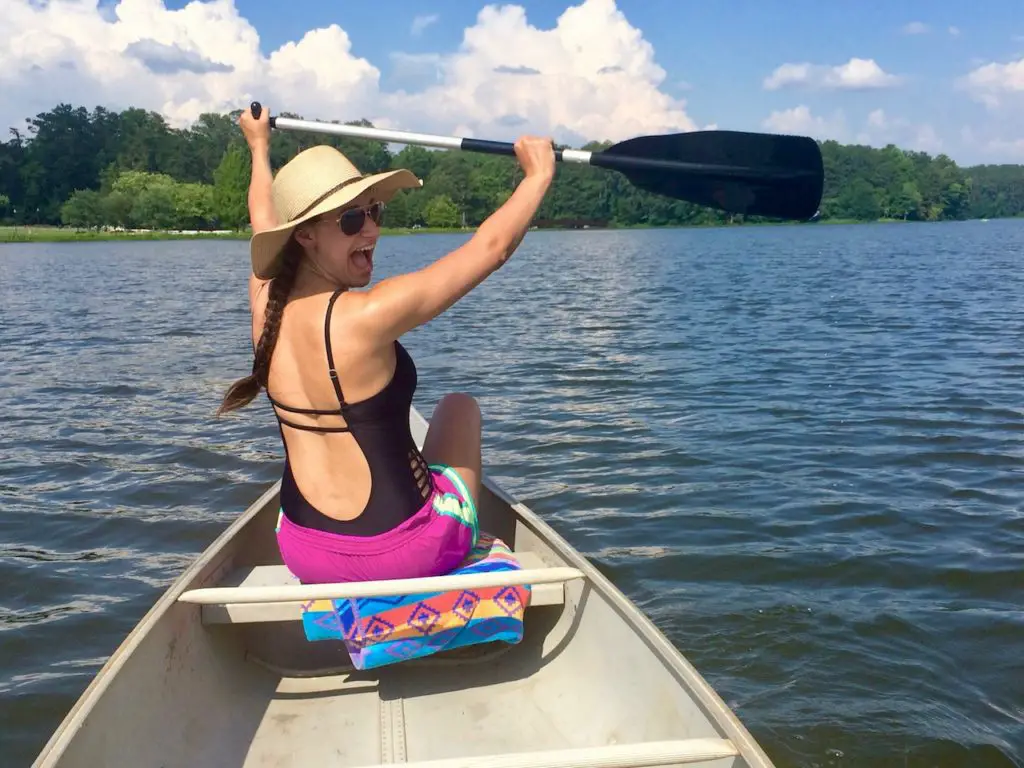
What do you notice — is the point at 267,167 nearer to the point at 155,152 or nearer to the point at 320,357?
the point at 320,357

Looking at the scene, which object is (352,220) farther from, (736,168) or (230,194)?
(230,194)

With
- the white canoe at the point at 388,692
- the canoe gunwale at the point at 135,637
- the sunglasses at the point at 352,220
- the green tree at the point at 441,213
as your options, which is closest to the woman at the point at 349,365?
the sunglasses at the point at 352,220

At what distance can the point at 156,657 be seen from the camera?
144 inches

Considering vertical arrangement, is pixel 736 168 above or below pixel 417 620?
above

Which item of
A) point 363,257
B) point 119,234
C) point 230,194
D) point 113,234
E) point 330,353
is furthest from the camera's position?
point 230,194

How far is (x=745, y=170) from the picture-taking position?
5609 mm

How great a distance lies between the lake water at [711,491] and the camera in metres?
5.26

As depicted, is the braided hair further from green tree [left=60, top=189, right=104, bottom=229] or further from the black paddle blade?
green tree [left=60, top=189, right=104, bottom=229]

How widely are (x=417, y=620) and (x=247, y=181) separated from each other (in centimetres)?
11778

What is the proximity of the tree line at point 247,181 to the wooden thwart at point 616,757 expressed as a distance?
358 feet

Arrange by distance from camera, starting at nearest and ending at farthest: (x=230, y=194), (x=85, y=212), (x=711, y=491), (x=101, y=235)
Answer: (x=711, y=491) → (x=101, y=235) → (x=85, y=212) → (x=230, y=194)

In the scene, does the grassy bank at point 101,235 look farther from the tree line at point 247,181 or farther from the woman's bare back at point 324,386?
the woman's bare back at point 324,386

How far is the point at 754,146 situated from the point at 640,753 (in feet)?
12.8

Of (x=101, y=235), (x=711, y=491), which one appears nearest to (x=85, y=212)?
(x=101, y=235)
